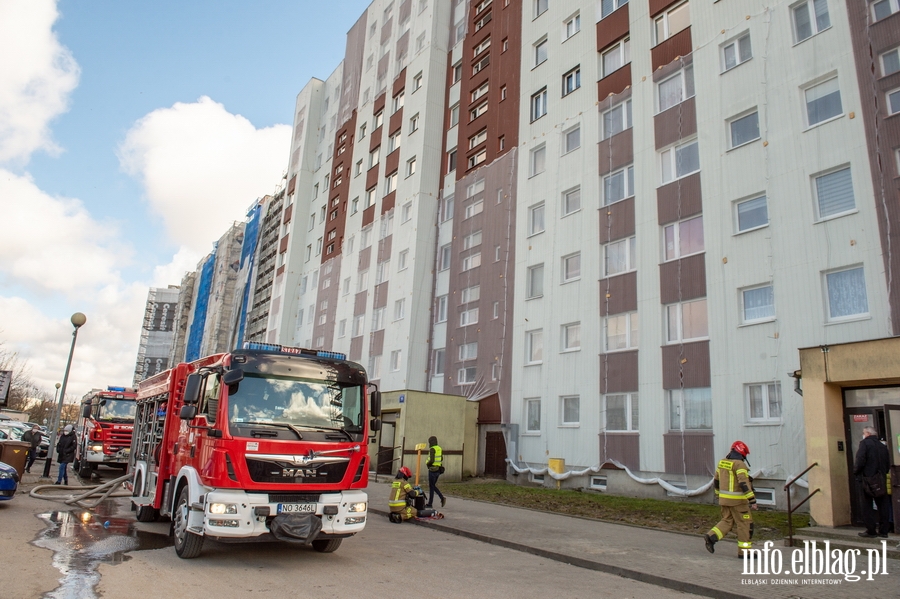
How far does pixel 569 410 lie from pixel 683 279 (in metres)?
6.40

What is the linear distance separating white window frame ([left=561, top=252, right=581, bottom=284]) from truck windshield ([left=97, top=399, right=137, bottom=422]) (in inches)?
630

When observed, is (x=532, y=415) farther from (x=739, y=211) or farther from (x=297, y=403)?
(x=297, y=403)

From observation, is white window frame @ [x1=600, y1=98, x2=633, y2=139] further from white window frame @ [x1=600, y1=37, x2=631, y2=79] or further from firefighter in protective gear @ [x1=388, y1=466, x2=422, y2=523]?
firefighter in protective gear @ [x1=388, y1=466, x2=422, y2=523]

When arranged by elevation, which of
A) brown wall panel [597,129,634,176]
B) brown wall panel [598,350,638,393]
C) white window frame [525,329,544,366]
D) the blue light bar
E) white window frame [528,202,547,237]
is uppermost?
brown wall panel [597,129,634,176]

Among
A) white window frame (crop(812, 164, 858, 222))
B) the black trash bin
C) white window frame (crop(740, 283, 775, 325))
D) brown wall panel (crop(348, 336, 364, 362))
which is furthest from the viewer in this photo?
brown wall panel (crop(348, 336, 364, 362))

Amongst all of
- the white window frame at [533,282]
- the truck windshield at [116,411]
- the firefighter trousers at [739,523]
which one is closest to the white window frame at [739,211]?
the white window frame at [533,282]

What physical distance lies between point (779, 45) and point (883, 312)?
867 centimetres

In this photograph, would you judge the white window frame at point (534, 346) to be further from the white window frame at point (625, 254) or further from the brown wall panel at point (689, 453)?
the brown wall panel at point (689, 453)

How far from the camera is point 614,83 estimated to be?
77.3ft

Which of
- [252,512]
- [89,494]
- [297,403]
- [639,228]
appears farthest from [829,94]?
[89,494]

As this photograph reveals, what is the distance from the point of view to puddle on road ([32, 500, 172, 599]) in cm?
669

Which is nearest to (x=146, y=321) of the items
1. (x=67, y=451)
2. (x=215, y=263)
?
(x=215, y=263)

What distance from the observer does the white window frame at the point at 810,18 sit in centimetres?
1728

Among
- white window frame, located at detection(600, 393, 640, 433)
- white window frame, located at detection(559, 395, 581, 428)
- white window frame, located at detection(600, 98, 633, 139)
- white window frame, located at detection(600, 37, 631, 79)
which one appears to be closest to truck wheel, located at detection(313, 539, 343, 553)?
white window frame, located at detection(600, 393, 640, 433)
